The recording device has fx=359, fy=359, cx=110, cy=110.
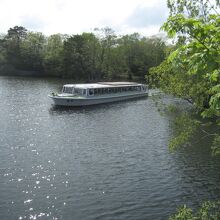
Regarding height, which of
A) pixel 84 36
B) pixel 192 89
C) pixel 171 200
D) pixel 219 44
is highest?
pixel 84 36

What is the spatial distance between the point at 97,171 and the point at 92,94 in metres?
46.1

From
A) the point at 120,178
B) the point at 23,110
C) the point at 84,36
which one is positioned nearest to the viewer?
the point at 120,178

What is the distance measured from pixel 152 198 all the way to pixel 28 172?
1127cm

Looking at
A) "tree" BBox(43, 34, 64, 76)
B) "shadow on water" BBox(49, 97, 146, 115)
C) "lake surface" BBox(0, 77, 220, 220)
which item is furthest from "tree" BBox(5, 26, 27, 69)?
"lake surface" BBox(0, 77, 220, 220)

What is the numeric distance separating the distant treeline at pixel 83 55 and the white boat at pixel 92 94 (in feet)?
167

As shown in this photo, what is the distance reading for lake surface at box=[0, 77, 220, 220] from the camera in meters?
24.9

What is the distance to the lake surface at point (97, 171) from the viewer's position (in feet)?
81.6

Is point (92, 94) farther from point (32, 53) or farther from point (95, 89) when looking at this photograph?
point (32, 53)

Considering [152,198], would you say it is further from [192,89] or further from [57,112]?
[57,112]

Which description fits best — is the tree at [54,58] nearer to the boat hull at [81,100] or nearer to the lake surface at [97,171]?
the boat hull at [81,100]

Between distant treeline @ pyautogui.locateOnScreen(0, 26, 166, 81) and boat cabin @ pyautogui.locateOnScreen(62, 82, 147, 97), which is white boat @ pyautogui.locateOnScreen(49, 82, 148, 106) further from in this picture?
distant treeline @ pyautogui.locateOnScreen(0, 26, 166, 81)

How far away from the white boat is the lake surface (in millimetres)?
15232

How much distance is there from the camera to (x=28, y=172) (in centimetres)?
3122

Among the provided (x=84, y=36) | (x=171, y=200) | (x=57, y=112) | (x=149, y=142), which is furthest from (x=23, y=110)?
(x=84, y=36)
